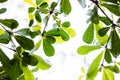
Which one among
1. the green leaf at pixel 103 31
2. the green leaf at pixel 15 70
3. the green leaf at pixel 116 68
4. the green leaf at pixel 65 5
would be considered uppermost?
the green leaf at pixel 65 5

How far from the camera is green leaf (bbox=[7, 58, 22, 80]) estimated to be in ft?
3.30

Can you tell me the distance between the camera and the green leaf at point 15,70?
39.6 inches

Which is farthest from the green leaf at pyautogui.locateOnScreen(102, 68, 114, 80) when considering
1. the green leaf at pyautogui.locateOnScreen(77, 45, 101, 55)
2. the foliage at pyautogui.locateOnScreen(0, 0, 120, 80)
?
the green leaf at pyautogui.locateOnScreen(77, 45, 101, 55)

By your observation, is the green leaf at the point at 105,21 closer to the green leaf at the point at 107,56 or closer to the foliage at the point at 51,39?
the foliage at the point at 51,39

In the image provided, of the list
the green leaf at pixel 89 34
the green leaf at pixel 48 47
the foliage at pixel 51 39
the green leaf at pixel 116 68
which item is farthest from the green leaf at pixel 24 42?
the green leaf at pixel 116 68

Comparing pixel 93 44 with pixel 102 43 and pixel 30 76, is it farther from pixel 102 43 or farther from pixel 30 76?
pixel 30 76

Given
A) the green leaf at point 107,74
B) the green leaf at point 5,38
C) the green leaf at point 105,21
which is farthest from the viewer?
the green leaf at point 107,74

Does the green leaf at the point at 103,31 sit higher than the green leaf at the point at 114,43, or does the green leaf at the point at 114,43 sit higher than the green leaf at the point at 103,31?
the green leaf at the point at 103,31

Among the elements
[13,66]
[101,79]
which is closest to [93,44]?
[101,79]

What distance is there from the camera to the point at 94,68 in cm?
119

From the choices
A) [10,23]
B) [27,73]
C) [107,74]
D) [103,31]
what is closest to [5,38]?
[10,23]

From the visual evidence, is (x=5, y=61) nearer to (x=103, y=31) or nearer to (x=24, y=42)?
(x=24, y=42)

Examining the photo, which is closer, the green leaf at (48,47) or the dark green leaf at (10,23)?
the dark green leaf at (10,23)

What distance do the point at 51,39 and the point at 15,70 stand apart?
0.19 meters
